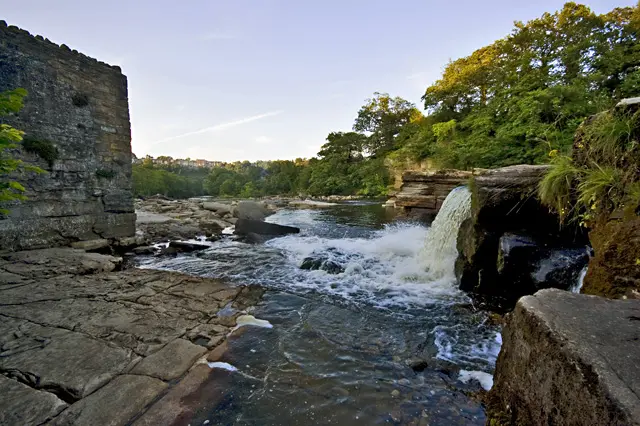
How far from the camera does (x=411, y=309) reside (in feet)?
12.7

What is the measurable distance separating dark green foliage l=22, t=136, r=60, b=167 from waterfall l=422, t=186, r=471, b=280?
26.8 feet

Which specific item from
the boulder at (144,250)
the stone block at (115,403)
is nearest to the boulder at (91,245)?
the boulder at (144,250)

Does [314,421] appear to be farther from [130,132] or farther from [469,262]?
[130,132]

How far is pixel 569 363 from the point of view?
122 cm

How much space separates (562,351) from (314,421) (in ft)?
4.97

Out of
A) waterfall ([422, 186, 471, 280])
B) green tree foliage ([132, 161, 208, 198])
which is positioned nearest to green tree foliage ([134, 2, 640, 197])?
waterfall ([422, 186, 471, 280])

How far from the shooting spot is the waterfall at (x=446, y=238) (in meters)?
5.32

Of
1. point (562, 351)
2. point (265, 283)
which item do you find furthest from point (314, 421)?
point (265, 283)

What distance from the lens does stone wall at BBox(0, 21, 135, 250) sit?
17.6 feet

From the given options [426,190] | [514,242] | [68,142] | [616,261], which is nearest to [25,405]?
[616,261]

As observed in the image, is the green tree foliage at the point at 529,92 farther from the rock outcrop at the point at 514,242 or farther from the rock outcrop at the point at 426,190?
the rock outcrop at the point at 426,190

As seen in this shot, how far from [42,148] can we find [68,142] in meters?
0.52

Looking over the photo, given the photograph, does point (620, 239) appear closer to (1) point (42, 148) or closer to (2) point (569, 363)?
(2) point (569, 363)

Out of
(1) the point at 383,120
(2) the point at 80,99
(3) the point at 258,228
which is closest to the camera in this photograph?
(2) the point at 80,99
